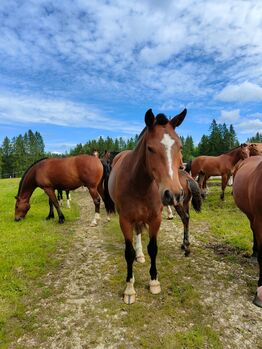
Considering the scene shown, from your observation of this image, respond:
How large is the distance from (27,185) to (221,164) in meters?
8.61

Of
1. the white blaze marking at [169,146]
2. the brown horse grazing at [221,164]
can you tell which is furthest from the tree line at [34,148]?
the white blaze marking at [169,146]

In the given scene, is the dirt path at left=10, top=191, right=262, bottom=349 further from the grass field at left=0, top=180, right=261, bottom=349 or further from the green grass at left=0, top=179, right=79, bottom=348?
the green grass at left=0, top=179, right=79, bottom=348

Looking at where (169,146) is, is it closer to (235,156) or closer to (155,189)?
(155,189)

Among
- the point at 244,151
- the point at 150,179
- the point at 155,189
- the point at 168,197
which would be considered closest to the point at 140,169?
the point at 150,179

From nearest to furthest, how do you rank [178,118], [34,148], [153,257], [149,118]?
[149,118] < [178,118] < [153,257] < [34,148]

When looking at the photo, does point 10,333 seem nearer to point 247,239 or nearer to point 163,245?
point 163,245

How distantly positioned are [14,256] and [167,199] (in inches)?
162

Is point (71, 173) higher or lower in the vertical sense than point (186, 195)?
higher

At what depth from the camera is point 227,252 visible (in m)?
5.42

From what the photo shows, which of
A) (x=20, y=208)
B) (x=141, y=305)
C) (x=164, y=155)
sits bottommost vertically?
(x=141, y=305)

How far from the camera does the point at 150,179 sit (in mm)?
3594

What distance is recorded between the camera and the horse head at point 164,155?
269cm

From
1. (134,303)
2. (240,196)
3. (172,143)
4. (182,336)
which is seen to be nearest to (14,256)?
(134,303)

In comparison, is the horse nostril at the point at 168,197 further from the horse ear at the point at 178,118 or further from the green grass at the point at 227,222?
the green grass at the point at 227,222
